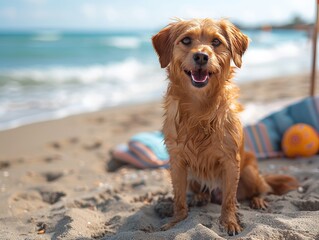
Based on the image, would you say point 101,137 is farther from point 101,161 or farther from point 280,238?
point 280,238

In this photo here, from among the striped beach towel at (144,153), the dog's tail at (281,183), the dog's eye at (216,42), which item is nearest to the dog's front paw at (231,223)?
the dog's tail at (281,183)

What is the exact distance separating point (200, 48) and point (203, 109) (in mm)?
530

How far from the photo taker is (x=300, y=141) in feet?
17.4

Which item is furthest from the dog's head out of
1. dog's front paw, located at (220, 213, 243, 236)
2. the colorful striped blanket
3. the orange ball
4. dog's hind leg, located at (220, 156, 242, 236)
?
the orange ball

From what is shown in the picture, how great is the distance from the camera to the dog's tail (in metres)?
4.05

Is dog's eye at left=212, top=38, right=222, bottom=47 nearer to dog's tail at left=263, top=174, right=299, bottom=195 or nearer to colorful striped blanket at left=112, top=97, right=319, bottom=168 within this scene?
dog's tail at left=263, top=174, right=299, bottom=195

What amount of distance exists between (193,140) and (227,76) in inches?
23.6

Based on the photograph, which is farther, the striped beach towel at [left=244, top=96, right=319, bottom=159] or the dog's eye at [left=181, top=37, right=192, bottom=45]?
the striped beach towel at [left=244, top=96, right=319, bottom=159]

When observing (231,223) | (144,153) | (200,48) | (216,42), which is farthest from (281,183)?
(144,153)

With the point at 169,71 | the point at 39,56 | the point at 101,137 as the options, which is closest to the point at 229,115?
the point at 169,71

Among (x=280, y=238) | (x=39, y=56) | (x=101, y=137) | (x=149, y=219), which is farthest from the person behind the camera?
(x=39, y=56)

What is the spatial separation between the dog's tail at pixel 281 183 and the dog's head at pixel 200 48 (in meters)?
1.44

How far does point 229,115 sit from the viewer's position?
3.32m

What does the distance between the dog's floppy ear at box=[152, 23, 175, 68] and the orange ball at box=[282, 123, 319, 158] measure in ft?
Answer: 9.17
